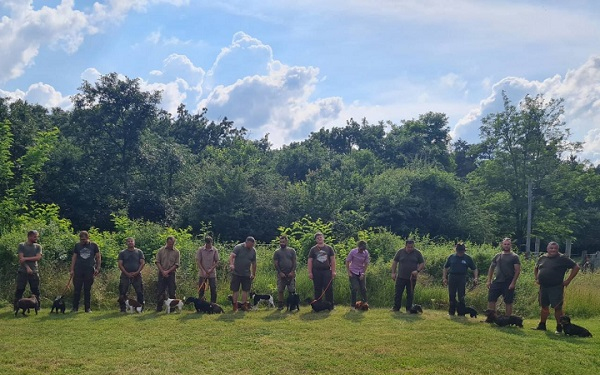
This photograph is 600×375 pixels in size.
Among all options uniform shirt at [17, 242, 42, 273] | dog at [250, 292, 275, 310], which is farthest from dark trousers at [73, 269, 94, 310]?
dog at [250, 292, 275, 310]

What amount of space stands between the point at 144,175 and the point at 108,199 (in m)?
3.60

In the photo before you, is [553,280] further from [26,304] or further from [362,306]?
[26,304]

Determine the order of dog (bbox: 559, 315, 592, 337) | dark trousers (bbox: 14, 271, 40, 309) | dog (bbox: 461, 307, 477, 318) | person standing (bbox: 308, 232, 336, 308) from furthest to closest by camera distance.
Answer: person standing (bbox: 308, 232, 336, 308) → dark trousers (bbox: 14, 271, 40, 309) → dog (bbox: 461, 307, 477, 318) → dog (bbox: 559, 315, 592, 337)

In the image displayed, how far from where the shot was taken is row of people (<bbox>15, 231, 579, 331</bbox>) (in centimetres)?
1080

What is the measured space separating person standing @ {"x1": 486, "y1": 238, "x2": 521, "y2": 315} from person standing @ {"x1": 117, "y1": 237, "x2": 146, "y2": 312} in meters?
7.36

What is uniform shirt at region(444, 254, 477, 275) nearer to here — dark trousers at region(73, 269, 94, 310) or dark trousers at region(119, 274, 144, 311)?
dark trousers at region(119, 274, 144, 311)

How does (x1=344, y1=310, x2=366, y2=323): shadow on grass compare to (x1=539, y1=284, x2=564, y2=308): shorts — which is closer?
(x1=539, y1=284, x2=564, y2=308): shorts

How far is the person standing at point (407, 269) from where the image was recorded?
1164 cm

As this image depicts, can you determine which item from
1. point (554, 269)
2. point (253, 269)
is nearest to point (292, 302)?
point (253, 269)

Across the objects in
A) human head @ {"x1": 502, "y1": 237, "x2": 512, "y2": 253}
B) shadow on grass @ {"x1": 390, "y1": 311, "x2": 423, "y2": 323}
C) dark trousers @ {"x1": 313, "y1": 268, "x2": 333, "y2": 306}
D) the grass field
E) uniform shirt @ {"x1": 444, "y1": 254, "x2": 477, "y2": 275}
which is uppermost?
human head @ {"x1": 502, "y1": 237, "x2": 512, "y2": 253}

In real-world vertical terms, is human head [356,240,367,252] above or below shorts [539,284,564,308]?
above

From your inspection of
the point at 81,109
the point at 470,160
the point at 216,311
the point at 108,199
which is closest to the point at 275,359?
the point at 216,311

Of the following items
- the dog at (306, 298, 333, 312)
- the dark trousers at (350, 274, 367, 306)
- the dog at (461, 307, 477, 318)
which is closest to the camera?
the dog at (461, 307, 477, 318)

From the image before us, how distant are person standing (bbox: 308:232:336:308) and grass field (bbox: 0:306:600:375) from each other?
4.25 ft
